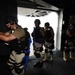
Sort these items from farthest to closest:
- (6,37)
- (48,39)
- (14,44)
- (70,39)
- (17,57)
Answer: (70,39), (48,39), (17,57), (14,44), (6,37)

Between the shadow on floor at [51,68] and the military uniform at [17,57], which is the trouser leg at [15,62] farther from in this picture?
the shadow on floor at [51,68]

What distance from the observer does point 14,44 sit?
302cm

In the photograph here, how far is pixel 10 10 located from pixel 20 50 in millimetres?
1445

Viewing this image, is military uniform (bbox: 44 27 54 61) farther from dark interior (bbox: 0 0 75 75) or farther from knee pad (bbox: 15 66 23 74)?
knee pad (bbox: 15 66 23 74)

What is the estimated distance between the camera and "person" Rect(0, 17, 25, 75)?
2.91 meters

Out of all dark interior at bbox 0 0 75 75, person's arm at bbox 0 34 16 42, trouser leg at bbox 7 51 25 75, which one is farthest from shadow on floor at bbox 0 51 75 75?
person's arm at bbox 0 34 16 42

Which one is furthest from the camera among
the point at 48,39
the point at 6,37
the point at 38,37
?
the point at 48,39

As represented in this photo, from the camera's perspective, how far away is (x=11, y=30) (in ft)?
10.1

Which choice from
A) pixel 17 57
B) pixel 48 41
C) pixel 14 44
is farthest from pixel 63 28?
pixel 14 44

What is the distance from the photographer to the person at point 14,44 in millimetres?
2913

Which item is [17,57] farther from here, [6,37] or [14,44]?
[6,37]

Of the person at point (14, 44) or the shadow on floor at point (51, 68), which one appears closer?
the person at point (14, 44)

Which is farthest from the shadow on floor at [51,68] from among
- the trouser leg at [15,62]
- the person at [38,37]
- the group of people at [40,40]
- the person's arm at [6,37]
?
the person's arm at [6,37]

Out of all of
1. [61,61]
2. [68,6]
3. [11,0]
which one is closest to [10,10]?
[11,0]
